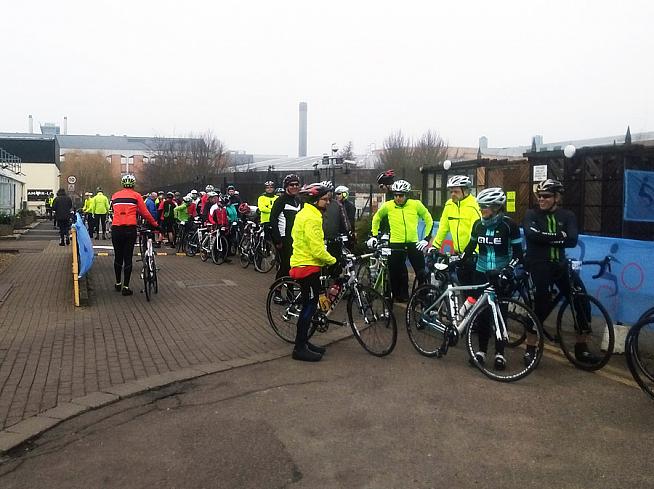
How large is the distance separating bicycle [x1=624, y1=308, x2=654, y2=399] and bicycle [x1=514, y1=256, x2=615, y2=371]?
47cm

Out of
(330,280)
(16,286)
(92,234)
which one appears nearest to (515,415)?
(330,280)

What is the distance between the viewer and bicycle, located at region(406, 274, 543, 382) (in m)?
5.70

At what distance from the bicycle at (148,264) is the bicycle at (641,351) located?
6.88 metres

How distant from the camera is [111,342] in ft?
23.3

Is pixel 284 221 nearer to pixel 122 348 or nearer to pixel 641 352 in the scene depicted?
pixel 122 348

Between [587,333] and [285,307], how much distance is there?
3147 millimetres

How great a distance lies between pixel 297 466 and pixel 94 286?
27.0 feet

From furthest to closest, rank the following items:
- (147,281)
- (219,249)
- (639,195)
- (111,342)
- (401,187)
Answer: (219,249) < (147,281) < (401,187) < (639,195) < (111,342)

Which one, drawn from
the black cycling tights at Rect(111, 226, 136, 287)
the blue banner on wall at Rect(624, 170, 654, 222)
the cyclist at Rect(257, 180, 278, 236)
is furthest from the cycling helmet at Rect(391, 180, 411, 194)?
the cyclist at Rect(257, 180, 278, 236)

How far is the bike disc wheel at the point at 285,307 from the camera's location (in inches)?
277

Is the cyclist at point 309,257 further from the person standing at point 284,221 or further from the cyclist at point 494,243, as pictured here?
the person standing at point 284,221

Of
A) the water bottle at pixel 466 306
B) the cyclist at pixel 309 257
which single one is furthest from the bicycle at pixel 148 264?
the water bottle at pixel 466 306

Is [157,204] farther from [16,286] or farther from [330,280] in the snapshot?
[330,280]

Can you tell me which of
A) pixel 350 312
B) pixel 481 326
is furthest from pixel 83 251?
pixel 481 326
